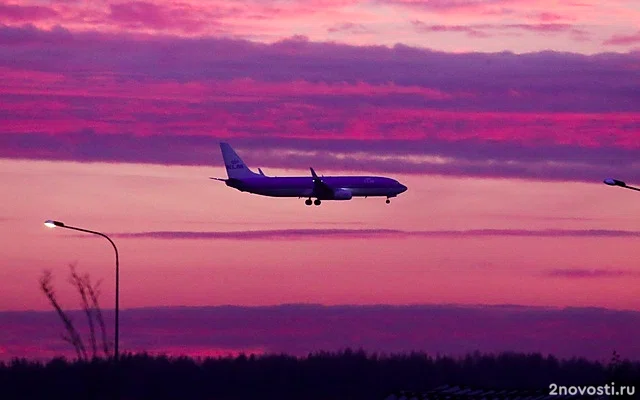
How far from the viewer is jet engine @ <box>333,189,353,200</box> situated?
187750mm

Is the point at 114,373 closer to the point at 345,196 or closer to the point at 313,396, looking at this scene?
the point at 313,396

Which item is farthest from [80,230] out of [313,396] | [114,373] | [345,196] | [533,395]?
[345,196]

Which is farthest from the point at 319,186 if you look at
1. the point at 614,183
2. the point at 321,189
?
the point at 614,183

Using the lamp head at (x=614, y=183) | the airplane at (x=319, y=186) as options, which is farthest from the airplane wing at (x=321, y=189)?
the lamp head at (x=614, y=183)

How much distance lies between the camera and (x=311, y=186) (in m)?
190

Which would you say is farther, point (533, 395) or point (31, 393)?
point (31, 393)

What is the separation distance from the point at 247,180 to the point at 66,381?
70756mm

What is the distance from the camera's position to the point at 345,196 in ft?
619

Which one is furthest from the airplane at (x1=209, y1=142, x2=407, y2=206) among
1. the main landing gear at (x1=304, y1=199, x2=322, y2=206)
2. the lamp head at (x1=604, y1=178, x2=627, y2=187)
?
the lamp head at (x1=604, y1=178, x2=627, y2=187)

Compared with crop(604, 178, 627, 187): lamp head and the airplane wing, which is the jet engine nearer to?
the airplane wing

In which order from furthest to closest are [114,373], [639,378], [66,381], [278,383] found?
[278,383] → [66,381] → [114,373] → [639,378]

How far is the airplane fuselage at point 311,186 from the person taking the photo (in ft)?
620

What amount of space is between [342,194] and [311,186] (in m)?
4.07

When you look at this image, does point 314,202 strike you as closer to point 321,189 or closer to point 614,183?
point 321,189
